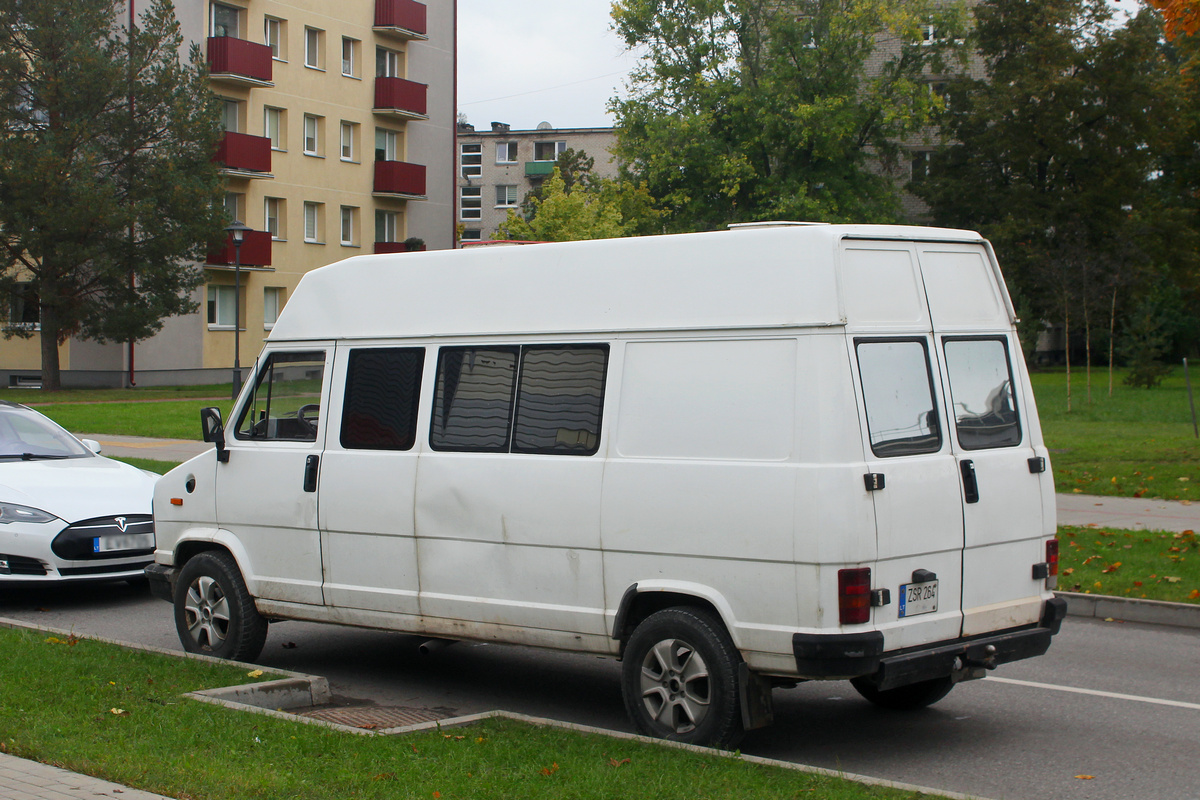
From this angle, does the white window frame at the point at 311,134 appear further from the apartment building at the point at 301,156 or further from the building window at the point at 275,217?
the building window at the point at 275,217

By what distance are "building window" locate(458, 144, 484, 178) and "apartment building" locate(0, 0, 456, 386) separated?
156 ft

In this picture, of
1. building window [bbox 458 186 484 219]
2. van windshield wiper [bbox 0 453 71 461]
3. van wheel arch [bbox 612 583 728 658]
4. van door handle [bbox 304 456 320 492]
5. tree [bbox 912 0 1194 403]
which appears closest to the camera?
van wheel arch [bbox 612 583 728 658]

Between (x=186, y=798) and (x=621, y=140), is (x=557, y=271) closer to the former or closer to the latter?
(x=186, y=798)

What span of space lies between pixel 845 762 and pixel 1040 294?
55589 millimetres

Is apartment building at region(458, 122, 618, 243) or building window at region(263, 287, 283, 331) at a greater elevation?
apartment building at region(458, 122, 618, 243)

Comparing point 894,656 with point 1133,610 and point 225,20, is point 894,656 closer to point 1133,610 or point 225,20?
point 1133,610

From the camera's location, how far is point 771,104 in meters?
51.0

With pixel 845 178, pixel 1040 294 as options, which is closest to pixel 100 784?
pixel 845 178

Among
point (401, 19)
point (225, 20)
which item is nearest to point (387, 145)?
point (401, 19)

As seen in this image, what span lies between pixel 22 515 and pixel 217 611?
116 inches

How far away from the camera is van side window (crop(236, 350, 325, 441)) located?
7.83m

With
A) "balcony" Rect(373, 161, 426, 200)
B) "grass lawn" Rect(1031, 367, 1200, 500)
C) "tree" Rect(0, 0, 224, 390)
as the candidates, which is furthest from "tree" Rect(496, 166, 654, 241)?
"grass lawn" Rect(1031, 367, 1200, 500)

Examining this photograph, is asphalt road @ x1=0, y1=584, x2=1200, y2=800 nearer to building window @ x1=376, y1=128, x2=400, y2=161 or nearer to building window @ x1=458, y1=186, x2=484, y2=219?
building window @ x1=376, y1=128, x2=400, y2=161

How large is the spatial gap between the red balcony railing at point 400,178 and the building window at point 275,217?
17.1 feet
